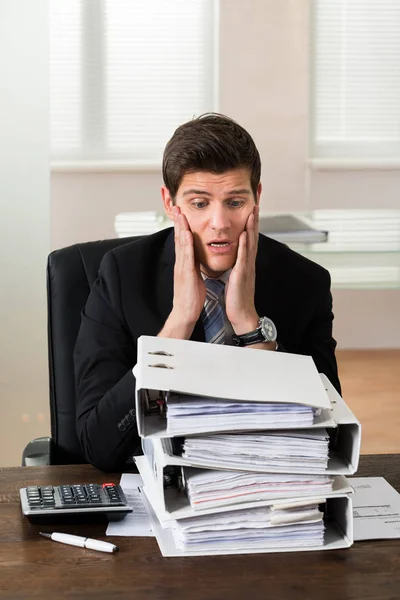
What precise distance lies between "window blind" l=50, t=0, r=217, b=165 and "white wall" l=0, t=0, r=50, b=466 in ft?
9.59

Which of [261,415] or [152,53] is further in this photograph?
[152,53]

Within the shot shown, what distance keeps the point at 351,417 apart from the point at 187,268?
68 centimetres

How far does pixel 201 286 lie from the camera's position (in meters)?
1.77

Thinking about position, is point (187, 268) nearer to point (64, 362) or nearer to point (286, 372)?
point (64, 362)

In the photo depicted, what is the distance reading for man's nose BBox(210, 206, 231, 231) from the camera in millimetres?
1734

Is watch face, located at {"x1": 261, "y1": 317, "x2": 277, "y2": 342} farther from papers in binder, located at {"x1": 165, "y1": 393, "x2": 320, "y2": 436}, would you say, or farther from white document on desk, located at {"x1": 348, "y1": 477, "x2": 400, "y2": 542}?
papers in binder, located at {"x1": 165, "y1": 393, "x2": 320, "y2": 436}

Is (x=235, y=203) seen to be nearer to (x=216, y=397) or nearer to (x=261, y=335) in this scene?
(x=261, y=335)

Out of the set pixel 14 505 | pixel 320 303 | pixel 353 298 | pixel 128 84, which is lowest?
pixel 353 298

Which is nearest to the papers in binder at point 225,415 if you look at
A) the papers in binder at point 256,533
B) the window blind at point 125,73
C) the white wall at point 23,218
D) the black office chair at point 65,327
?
the papers in binder at point 256,533

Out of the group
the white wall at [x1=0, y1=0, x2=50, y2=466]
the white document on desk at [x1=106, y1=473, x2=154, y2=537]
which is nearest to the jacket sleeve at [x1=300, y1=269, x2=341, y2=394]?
the white document on desk at [x1=106, y1=473, x2=154, y2=537]

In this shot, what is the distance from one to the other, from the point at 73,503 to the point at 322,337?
0.77 meters

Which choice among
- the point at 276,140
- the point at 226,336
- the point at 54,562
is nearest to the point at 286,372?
the point at 54,562

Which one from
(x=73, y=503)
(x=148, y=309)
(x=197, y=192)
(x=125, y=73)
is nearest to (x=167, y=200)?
(x=197, y=192)

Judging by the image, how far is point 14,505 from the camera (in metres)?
1.34
